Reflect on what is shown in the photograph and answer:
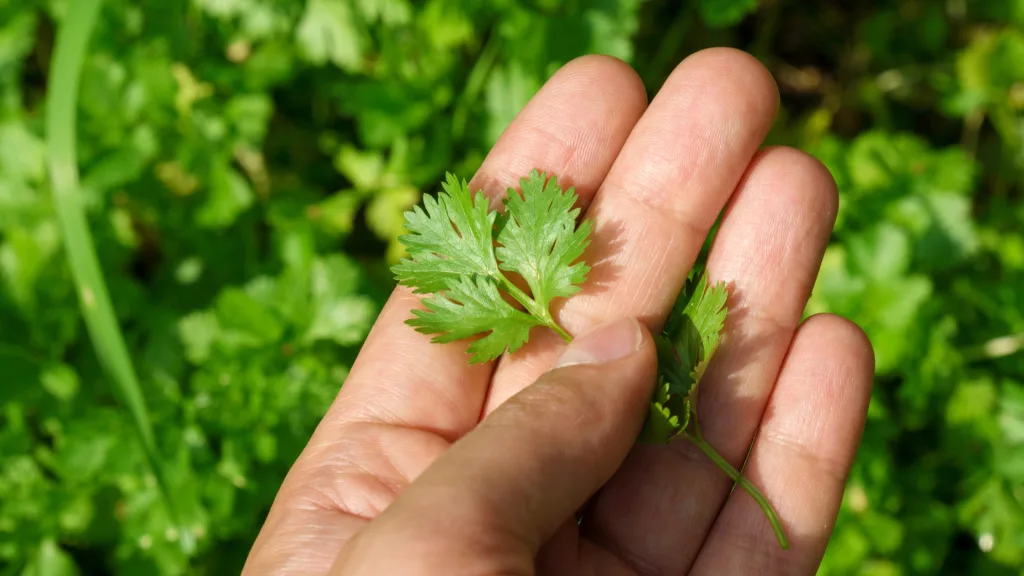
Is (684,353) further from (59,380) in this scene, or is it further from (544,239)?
(59,380)

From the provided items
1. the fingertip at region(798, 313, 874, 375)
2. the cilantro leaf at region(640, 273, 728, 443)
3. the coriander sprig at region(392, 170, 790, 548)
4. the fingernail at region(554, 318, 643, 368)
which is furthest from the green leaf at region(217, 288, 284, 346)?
the fingertip at region(798, 313, 874, 375)

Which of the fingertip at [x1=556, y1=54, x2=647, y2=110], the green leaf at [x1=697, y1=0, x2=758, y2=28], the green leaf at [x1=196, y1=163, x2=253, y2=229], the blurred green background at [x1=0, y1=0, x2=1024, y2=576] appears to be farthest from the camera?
the green leaf at [x1=196, y1=163, x2=253, y2=229]

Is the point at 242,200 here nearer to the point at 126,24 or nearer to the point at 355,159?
the point at 355,159

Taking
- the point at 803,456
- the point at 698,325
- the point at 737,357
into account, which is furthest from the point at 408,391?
the point at 803,456

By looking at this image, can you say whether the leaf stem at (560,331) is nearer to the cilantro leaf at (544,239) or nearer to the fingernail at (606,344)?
the cilantro leaf at (544,239)

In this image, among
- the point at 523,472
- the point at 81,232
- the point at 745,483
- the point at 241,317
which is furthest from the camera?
the point at 241,317

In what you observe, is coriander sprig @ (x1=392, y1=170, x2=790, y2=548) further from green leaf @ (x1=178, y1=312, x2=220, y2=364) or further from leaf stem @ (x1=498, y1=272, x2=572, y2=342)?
green leaf @ (x1=178, y1=312, x2=220, y2=364)
